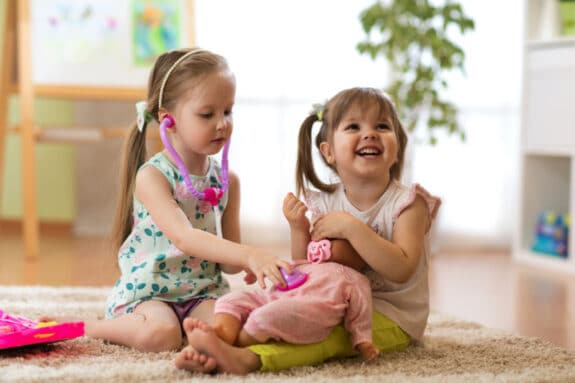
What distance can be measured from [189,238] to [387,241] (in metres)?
0.35

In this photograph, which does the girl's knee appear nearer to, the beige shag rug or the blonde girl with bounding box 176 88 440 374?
the beige shag rug

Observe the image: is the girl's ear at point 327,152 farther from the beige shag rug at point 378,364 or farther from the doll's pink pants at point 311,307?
the beige shag rug at point 378,364

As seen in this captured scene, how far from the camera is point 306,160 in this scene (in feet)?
5.61

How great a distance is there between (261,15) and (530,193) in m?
1.23

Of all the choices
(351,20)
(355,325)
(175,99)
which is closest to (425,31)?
(351,20)

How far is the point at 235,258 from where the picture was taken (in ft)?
4.78

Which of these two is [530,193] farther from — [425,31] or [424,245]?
[424,245]

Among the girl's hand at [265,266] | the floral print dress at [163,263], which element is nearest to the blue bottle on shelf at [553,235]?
the floral print dress at [163,263]

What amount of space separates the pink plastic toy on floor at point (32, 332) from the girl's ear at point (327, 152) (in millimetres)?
544

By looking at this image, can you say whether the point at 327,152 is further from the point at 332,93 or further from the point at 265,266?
the point at 332,93

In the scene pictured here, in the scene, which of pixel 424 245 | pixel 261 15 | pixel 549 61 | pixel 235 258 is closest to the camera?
pixel 235 258

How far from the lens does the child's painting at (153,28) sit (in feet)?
10.4

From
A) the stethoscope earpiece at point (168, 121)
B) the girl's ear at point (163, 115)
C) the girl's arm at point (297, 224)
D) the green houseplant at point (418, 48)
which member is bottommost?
the girl's arm at point (297, 224)

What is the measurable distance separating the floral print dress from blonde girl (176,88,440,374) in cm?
22
